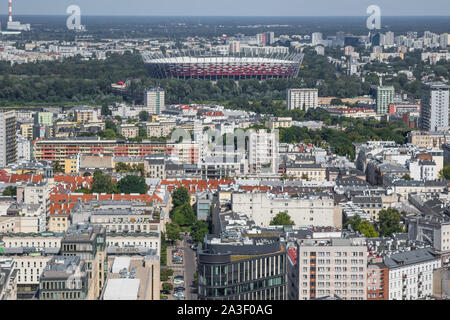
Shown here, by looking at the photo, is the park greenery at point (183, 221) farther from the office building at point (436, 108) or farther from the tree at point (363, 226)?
the office building at point (436, 108)

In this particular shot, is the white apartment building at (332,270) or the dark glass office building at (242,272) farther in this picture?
the white apartment building at (332,270)

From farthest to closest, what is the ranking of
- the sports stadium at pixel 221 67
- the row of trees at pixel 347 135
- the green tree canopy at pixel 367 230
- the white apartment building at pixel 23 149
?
the sports stadium at pixel 221 67
the row of trees at pixel 347 135
the white apartment building at pixel 23 149
the green tree canopy at pixel 367 230

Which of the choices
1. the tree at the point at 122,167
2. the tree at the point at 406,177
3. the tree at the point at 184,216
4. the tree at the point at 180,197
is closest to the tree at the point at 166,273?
the tree at the point at 184,216

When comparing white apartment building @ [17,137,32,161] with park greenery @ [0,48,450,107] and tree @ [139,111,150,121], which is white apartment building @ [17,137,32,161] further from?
park greenery @ [0,48,450,107]

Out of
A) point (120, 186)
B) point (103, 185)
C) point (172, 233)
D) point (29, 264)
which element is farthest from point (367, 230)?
point (103, 185)

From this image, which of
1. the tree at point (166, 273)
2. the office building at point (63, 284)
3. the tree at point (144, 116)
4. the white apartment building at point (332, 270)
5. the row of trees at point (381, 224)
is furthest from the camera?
the tree at point (144, 116)
